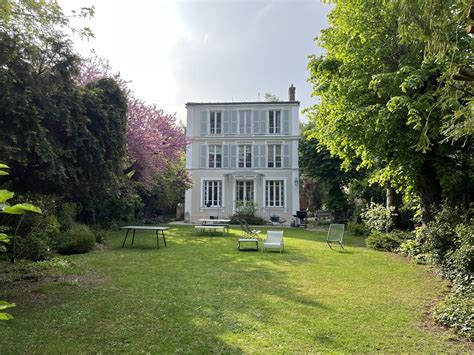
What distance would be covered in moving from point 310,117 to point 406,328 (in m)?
9.80

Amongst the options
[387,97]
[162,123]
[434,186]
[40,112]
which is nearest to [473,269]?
[434,186]

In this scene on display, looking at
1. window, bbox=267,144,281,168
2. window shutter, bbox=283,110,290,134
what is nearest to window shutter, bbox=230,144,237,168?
window, bbox=267,144,281,168

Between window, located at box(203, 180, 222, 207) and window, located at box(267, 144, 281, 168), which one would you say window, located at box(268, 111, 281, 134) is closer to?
window, located at box(267, 144, 281, 168)

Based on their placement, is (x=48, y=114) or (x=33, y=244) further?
(x=33, y=244)

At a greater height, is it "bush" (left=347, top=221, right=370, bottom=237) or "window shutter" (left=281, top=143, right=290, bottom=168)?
"window shutter" (left=281, top=143, right=290, bottom=168)

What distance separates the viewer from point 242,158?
28.0m

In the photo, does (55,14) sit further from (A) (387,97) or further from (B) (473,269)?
(B) (473,269)

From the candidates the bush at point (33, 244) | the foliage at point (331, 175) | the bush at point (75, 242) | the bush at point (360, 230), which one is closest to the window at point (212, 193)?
the foliage at point (331, 175)

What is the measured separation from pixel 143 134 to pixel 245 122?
1320cm

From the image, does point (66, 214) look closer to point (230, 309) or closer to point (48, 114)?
point (48, 114)

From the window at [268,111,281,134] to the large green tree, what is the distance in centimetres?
1566

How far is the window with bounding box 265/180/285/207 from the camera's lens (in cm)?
2695

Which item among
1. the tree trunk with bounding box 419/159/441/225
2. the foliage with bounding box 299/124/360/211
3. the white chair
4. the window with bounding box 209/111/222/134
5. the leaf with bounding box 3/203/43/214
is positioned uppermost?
the window with bounding box 209/111/222/134

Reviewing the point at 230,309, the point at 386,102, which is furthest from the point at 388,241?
the point at 230,309
